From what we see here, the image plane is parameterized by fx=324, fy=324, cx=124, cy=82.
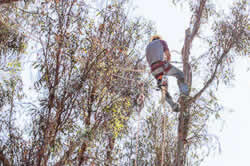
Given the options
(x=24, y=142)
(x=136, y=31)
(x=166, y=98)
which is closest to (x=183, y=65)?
(x=166, y=98)

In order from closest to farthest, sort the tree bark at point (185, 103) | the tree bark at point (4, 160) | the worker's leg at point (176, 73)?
1. the tree bark at point (185, 103)
2. the worker's leg at point (176, 73)
3. the tree bark at point (4, 160)

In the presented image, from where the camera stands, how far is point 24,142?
15.1ft

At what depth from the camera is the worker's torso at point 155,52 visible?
3877 mm

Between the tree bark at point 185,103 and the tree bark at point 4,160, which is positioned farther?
the tree bark at point 4,160

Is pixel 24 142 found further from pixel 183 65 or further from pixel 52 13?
pixel 183 65

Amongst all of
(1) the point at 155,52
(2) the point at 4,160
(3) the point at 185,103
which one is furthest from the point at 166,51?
(2) the point at 4,160

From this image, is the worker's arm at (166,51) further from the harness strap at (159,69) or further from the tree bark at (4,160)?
the tree bark at (4,160)

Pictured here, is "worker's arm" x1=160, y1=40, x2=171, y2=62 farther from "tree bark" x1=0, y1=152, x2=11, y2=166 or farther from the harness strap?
"tree bark" x1=0, y1=152, x2=11, y2=166

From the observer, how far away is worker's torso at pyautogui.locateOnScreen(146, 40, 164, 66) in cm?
388

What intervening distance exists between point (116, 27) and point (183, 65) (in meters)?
2.51

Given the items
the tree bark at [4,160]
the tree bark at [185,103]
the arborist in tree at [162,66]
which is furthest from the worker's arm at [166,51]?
the tree bark at [4,160]

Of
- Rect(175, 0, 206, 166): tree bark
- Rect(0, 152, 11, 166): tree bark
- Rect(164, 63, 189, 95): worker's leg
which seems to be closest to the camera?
Rect(175, 0, 206, 166): tree bark

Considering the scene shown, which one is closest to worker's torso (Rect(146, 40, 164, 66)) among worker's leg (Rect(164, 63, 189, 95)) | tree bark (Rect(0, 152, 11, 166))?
worker's leg (Rect(164, 63, 189, 95))

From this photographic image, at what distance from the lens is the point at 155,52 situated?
3.92m
